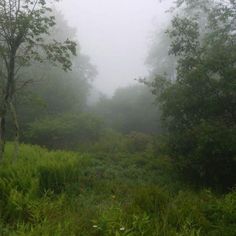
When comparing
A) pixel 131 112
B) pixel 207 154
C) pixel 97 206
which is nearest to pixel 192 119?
pixel 207 154

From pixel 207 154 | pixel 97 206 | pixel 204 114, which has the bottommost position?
pixel 97 206

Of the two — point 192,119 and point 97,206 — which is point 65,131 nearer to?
point 192,119

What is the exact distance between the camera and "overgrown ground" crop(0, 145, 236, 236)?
6863 millimetres

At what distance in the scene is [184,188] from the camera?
1125cm

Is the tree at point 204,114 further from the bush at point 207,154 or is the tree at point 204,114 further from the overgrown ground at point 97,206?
the overgrown ground at point 97,206

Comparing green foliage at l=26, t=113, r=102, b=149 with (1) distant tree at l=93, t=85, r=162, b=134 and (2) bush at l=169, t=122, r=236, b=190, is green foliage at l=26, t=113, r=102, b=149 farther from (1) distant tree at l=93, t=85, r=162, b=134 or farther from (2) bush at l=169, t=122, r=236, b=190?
(2) bush at l=169, t=122, r=236, b=190

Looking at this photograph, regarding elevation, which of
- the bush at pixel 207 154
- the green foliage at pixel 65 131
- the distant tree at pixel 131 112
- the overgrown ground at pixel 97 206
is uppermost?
the distant tree at pixel 131 112

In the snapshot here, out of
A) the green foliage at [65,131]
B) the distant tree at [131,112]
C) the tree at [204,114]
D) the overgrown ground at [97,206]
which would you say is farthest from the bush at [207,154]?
the distant tree at [131,112]

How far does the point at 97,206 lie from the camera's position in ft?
28.0

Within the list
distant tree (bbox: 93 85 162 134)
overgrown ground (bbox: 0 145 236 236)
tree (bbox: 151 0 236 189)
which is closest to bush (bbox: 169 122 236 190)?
tree (bbox: 151 0 236 189)

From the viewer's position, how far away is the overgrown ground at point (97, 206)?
6863 mm

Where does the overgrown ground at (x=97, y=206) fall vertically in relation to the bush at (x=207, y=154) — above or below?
below

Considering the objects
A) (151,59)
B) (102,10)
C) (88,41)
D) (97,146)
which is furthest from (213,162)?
(102,10)

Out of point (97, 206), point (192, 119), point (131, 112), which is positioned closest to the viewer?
point (97, 206)
